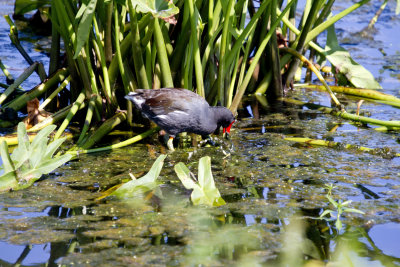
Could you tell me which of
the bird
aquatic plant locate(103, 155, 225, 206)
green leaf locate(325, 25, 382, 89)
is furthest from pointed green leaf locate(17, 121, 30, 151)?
green leaf locate(325, 25, 382, 89)

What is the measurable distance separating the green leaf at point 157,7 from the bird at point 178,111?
0.76 metres

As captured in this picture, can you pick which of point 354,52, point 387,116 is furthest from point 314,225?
point 354,52

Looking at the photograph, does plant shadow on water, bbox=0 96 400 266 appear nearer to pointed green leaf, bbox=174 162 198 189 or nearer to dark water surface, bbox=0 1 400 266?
dark water surface, bbox=0 1 400 266

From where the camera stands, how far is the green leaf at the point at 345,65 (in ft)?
16.5

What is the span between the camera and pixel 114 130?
4191mm

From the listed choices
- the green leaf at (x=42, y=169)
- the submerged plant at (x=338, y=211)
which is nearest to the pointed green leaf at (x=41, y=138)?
the green leaf at (x=42, y=169)

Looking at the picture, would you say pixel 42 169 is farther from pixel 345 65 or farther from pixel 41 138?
pixel 345 65

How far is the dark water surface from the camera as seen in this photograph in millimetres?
2469

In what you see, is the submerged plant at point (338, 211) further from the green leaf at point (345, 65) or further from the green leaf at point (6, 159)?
the green leaf at point (345, 65)

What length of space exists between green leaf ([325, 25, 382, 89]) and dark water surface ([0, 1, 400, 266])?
0.80m

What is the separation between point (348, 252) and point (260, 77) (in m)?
2.83

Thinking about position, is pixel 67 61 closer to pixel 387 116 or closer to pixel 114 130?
pixel 114 130

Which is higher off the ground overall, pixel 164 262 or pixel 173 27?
pixel 173 27

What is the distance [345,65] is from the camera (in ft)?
16.6
